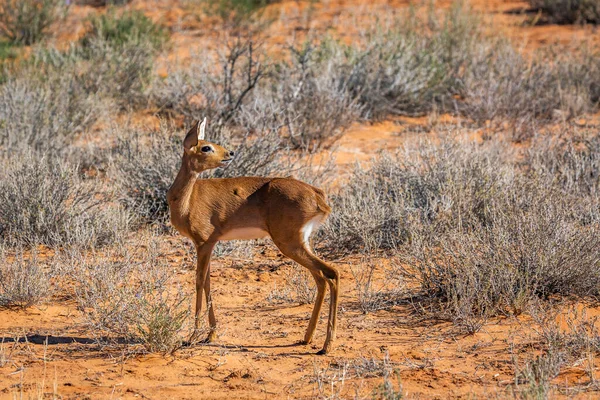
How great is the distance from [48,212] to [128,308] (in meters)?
2.61

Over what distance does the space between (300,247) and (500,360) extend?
152cm

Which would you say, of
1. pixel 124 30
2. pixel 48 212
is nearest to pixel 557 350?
pixel 48 212

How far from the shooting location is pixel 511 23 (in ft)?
53.5

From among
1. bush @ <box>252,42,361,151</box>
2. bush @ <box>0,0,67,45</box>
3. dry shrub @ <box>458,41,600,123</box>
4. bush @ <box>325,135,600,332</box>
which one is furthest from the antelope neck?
bush @ <box>0,0,67,45</box>

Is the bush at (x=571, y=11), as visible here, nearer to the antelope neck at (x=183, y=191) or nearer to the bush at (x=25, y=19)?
the bush at (x=25, y=19)

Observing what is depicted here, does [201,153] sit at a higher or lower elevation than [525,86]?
higher

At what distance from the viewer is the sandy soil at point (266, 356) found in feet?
17.1

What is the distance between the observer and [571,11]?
54.0ft

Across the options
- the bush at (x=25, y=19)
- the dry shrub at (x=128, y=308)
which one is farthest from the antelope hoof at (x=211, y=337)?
the bush at (x=25, y=19)

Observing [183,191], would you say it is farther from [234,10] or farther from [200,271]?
[234,10]

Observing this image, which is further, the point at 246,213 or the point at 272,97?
the point at 272,97

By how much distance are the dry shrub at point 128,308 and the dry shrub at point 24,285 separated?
0.81ft

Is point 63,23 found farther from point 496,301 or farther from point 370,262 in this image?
point 496,301

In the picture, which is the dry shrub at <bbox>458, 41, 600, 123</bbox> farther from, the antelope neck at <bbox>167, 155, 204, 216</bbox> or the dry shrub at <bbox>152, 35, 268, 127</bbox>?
the antelope neck at <bbox>167, 155, 204, 216</bbox>
